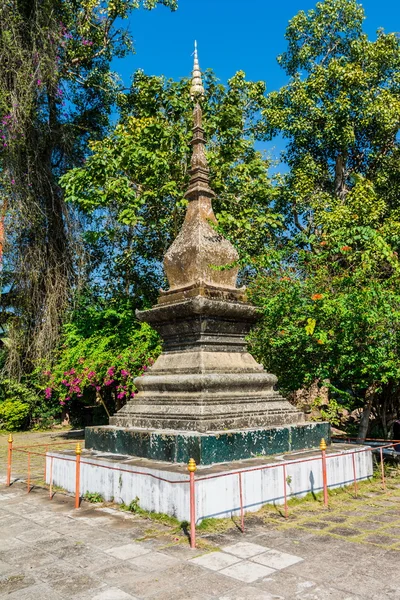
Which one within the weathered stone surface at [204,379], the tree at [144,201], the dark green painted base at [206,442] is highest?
the tree at [144,201]

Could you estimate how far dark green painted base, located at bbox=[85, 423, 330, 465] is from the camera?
608 centimetres

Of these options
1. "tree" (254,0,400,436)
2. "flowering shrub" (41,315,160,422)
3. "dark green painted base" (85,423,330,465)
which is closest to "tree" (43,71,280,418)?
"flowering shrub" (41,315,160,422)

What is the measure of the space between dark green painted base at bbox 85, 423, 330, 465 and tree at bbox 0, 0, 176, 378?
1026cm

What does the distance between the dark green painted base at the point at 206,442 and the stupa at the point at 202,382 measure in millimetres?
12

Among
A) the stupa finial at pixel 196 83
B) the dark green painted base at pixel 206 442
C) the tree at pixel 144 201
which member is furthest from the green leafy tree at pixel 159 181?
the dark green painted base at pixel 206 442

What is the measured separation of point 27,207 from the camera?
642 inches

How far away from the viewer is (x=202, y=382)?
22.4 ft

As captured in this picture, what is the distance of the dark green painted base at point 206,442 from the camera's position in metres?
6.08

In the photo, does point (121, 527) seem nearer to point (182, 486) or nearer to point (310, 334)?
point (182, 486)

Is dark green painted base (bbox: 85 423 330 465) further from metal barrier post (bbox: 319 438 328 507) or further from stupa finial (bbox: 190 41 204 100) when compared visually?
stupa finial (bbox: 190 41 204 100)

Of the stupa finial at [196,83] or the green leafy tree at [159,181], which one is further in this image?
the green leafy tree at [159,181]

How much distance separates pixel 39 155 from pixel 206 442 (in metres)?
14.3

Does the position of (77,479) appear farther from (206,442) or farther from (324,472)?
(324,472)

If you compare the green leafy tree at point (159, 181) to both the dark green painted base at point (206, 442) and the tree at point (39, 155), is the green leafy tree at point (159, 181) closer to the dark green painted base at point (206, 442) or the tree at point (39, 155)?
the tree at point (39, 155)
